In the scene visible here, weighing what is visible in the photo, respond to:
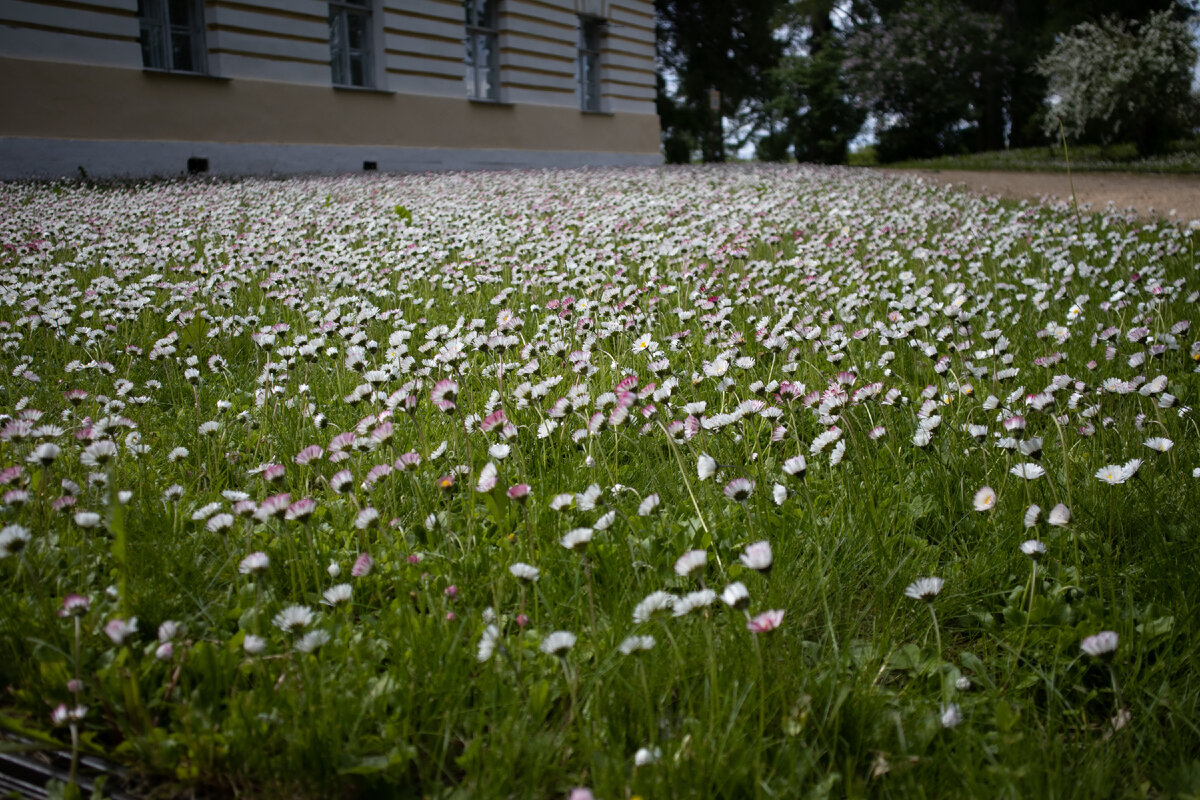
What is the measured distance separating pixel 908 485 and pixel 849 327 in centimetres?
167

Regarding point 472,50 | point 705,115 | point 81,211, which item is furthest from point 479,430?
point 705,115

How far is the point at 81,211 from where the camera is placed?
7.98m

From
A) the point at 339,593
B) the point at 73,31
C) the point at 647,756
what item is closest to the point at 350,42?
the point at 73,31

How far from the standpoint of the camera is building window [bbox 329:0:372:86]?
16.5 metres

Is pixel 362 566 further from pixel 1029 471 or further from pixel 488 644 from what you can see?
pixel 1029 471

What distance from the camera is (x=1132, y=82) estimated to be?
18750 mm

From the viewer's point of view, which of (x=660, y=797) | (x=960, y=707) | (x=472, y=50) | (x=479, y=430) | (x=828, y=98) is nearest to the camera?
(x=660, y=797)

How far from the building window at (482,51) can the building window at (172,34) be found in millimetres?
6028

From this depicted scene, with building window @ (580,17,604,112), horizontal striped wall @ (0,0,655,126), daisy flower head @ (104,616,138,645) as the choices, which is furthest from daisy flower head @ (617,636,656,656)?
building window @ (580,17,604,112)

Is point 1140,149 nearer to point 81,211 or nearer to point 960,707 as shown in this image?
point 81,211

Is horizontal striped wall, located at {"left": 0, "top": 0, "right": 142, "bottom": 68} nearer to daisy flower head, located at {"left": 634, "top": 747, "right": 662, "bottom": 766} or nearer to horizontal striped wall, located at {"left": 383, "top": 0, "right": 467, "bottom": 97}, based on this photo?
horizontal striped wall, located at {"left": 383, "top": 0, "right": 467, "bottom": 97}

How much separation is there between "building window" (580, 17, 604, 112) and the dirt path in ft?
33.5

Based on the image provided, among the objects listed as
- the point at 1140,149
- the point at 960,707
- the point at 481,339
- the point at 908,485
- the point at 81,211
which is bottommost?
the point at 960,707

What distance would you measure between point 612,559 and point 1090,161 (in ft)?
66.3
